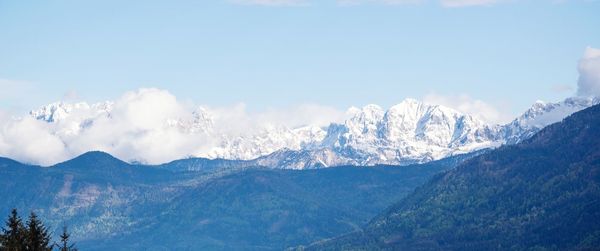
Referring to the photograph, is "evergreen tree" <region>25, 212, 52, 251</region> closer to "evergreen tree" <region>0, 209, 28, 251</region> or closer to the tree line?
the tree line

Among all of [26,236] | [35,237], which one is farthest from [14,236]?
[35,237]

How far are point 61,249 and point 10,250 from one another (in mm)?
4373

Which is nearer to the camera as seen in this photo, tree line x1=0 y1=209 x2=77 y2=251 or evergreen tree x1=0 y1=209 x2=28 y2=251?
evergreen tree x1=0 y1=209 x2=28 y2=251

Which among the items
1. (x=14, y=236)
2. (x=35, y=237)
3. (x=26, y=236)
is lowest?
(x=35, y=237)

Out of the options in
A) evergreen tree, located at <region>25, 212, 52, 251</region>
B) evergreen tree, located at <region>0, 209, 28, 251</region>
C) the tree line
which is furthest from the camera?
evergreen tree, located at <region>25, 212, 52, 251</region>

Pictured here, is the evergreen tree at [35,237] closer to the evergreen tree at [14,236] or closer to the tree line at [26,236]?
the tree line at [26,236]

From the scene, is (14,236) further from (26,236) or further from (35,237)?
(35,237)

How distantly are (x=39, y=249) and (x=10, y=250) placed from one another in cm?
323

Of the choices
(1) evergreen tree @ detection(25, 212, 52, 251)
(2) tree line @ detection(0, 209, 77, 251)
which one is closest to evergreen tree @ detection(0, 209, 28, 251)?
(2) tree line @ detection(0, 209, 77, 251)

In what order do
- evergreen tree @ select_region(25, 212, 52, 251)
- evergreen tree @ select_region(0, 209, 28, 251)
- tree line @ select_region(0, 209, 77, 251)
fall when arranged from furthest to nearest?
evergreen tree @ select_region(25, 212, 52, 251) → tree line @ select_region(0, 209, 77, 251) → evergreen tree @ select_region(0, 209, 28, 251)

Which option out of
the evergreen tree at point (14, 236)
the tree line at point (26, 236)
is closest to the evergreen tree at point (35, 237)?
the tree line at point (26, 236)

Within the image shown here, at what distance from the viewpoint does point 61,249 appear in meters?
88.1

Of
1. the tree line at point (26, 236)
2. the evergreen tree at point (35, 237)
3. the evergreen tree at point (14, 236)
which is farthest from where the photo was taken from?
the evergreen tree at point (35, 237)

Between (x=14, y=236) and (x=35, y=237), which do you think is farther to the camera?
(x=35, y=237)
